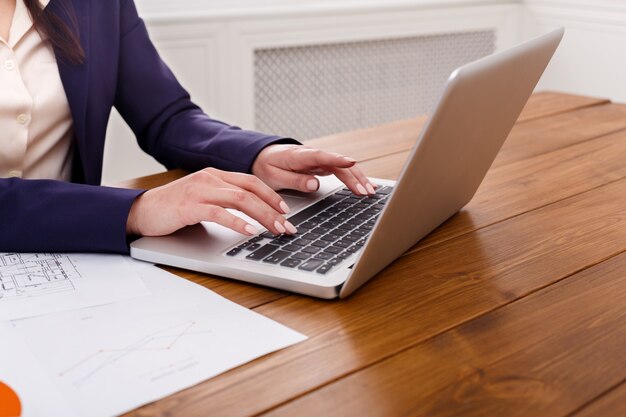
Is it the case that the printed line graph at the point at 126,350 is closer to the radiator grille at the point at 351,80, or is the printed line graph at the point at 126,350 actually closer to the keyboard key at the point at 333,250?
the keyboard key at the point at 333,250

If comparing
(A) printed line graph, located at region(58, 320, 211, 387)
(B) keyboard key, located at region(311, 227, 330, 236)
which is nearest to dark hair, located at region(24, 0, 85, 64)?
(B) keyboard key, located at region(311, 227, 330, 236)

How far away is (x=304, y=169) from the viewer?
107 centimetres

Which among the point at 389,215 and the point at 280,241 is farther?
the point at 280,241

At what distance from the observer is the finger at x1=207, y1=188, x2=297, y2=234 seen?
0.86 m

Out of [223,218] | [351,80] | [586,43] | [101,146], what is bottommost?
[351,80]

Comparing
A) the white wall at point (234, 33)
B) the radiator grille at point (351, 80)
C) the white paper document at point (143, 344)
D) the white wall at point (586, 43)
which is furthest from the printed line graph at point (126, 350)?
the white wall at point (586, 43)

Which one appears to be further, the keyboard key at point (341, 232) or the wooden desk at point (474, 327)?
the keyboard key at point (341, 232)

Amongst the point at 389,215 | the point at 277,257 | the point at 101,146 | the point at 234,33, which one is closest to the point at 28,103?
the point at 101,146

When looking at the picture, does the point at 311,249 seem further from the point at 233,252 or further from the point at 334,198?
the point at 334,198

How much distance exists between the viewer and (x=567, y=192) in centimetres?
112

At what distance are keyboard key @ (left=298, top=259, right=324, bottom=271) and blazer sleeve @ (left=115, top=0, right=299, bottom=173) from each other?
48 centimetres

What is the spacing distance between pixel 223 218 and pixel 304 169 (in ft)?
0.79

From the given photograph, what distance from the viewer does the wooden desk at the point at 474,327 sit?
1.95 ft

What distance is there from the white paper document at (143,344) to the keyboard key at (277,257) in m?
0.07
